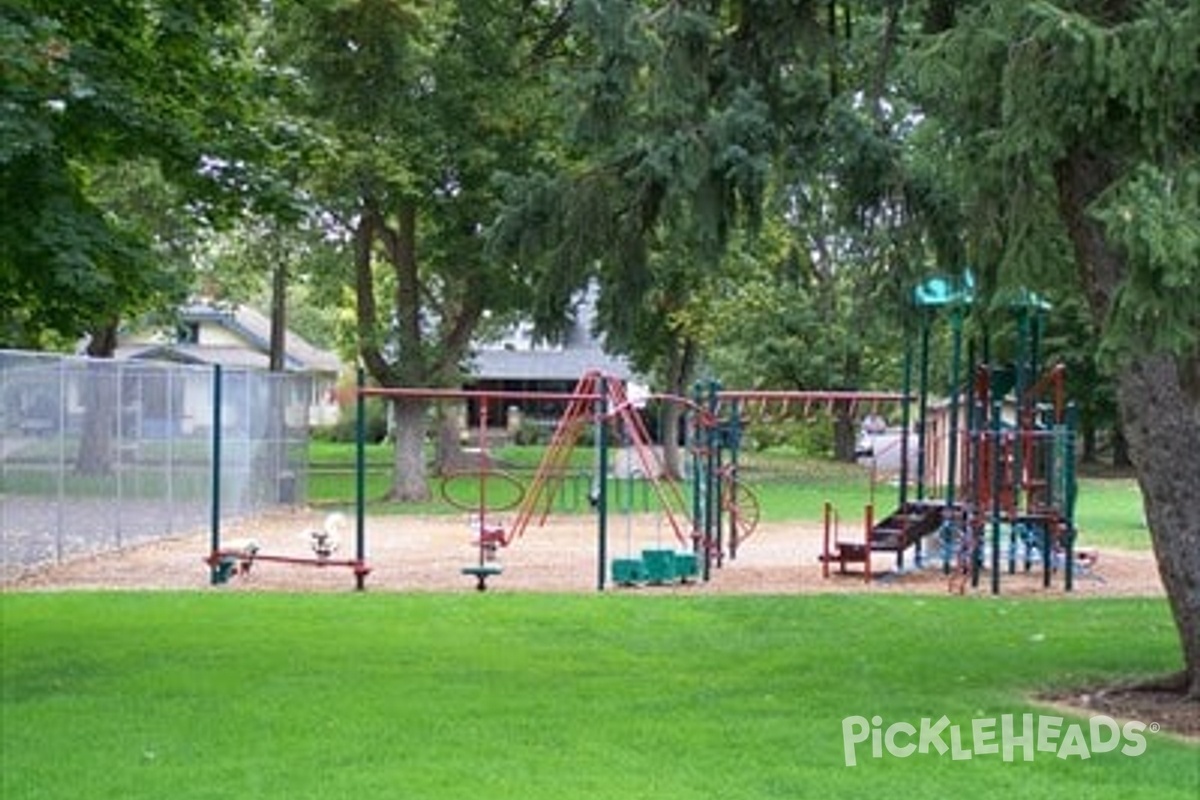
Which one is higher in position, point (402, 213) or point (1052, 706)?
point (402, 213)

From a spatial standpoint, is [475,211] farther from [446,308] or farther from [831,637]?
[831,637]

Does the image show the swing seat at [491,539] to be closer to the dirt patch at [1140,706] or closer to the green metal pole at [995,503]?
the green metal pole at [995,503]

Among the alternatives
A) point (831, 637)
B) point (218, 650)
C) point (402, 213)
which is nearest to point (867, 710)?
point (831, 637)

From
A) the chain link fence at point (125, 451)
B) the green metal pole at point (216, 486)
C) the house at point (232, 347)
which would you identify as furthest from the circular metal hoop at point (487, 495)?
the house at point (232, 347)

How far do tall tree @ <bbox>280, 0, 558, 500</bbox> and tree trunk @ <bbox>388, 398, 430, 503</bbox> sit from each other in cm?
3

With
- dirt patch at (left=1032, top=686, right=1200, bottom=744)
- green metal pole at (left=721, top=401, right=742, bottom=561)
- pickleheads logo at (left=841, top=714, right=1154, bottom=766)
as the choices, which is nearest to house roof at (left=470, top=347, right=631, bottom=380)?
green metal pole at (left=721, top=401, right=742, bottom=561)

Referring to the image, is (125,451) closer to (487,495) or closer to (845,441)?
(487,495)

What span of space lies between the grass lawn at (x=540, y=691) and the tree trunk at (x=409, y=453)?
19.6 metres

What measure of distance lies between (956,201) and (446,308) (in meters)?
36.1

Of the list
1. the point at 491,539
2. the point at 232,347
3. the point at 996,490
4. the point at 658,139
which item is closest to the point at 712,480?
the point at 491,539

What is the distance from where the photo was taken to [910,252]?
12.9m

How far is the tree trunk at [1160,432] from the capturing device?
35.6 ft

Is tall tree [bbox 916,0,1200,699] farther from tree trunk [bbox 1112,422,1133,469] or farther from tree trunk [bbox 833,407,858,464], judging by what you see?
tree trunk [bbox 833,407,858,464]

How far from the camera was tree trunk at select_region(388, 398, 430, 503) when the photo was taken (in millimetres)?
38188
